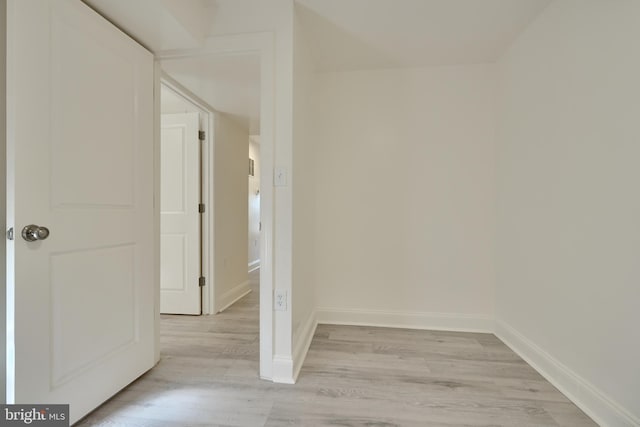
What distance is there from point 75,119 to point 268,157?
908mm

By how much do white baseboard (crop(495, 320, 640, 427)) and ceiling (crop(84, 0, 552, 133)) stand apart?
2.21 meters

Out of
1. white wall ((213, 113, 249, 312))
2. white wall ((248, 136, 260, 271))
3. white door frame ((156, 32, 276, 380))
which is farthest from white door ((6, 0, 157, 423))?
white wall ((248, 136, 260, 271))

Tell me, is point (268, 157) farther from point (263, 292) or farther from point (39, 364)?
point (39, 364)

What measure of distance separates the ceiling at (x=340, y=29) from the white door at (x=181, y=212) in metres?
0.54

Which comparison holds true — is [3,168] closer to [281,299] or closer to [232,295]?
[281,299]

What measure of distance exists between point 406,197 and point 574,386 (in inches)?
62.2

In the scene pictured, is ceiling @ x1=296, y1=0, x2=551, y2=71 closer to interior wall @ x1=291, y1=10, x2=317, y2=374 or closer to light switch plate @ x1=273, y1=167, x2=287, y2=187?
interior wall @ x1=291, y1=10, x2=317, y2=374

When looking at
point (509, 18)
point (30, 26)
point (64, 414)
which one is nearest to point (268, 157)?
point (30, 26)

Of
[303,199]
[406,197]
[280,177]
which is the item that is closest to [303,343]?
[303,199]

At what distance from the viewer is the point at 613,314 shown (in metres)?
1.31

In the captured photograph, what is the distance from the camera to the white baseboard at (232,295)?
292 centimetres

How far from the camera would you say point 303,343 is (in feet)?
6.39

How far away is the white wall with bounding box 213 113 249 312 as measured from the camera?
113 inches

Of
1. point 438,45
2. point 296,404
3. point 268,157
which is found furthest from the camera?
point 438,45
